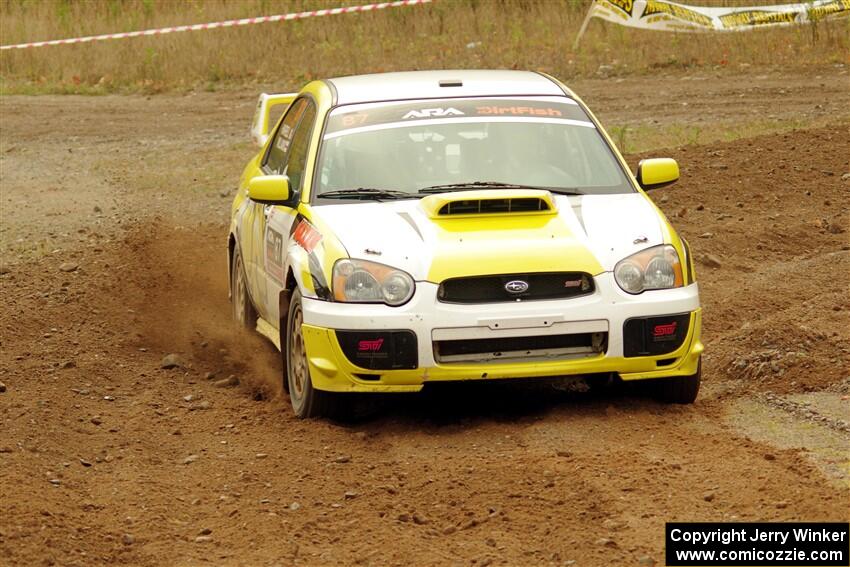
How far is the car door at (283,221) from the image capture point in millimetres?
8180

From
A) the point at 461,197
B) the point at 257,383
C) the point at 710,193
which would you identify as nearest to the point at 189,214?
the point at 710,193

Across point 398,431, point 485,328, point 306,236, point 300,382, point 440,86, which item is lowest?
point 398,431

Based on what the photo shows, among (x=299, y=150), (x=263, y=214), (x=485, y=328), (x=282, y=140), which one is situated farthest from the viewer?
(x=282, y=140)

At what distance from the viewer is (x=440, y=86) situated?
29.0 ft

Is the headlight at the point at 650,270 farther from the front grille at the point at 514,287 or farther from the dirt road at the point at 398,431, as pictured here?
the dirt road at the point at 398,431

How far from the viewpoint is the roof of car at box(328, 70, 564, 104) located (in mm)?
8727

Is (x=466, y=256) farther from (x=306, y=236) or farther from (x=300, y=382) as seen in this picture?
(x=300, y=382)

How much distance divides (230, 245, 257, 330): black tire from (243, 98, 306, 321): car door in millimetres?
229

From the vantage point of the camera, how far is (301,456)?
22.9ft

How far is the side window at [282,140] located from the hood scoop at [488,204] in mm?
→ 1785

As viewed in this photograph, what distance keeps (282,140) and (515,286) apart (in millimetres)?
2780

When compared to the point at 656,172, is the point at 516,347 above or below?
below

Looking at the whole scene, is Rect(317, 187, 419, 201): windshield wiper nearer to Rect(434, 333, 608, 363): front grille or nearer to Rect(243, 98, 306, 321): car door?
Rect(243, 98, 306, 321): car door

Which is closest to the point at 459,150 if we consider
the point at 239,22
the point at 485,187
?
the point at 485,187
